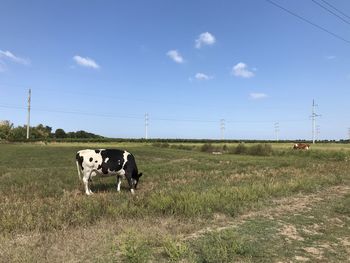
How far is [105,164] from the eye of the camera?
17.1 metres

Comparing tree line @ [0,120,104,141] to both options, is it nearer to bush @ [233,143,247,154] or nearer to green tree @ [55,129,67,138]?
green tree @ [55,129,67,138]

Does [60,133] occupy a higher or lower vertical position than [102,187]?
higher

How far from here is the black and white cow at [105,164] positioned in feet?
55.6

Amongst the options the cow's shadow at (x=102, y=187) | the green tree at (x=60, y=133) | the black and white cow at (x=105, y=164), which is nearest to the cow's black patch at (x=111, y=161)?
the black and white cow at (x=105, y=164)

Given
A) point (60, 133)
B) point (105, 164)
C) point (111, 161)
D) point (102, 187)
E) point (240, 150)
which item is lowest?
point (102, 187)

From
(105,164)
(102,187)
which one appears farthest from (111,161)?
(102,187)

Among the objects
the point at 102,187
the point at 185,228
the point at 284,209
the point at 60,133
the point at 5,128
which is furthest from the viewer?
the point at 60,133

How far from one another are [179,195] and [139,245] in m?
5.18

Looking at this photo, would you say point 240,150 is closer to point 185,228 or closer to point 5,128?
point 185,228

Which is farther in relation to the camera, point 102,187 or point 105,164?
point 102,187

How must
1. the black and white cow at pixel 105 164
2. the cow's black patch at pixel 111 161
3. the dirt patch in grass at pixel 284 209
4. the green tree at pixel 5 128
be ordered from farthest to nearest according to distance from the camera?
the green tree at pixel 5 128
the cow's black patch at pixel 111 161
the black and white cow at pixel 105 164
the dirt patch in grass at pixel 284 209

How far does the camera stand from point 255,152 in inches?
2280

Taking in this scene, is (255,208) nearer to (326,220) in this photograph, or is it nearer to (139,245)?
(326,220)

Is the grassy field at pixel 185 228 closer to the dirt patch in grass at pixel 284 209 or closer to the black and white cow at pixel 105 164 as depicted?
the dirt patch in grass at pixel 284 209
